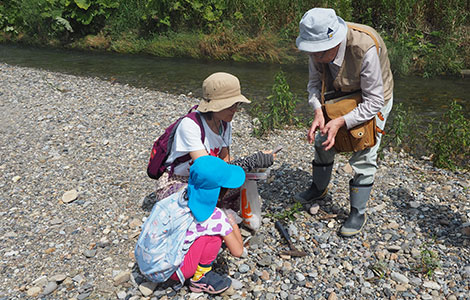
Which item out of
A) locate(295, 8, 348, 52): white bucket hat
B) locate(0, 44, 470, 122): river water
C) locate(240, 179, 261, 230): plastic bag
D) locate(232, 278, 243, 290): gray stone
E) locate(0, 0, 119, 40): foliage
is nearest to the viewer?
locate(295, 8, 348, 52): white bucket hat

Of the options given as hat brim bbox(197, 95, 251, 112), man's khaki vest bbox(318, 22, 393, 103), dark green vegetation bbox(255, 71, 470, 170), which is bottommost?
dark green vegetation bbox(255, 71, 470, 170)

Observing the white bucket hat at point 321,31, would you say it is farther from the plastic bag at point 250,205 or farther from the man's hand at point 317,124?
the plastic bag at point 250,205

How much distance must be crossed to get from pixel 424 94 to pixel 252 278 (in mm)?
7776

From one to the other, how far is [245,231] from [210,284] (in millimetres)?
955

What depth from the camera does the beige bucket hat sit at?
336 centimetres

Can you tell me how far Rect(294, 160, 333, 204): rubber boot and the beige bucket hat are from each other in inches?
55.5

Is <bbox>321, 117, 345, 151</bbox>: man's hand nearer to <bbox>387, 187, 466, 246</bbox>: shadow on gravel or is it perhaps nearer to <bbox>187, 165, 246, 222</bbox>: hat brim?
<bbox>187, 165, 246, 222</bbox>: hat brim

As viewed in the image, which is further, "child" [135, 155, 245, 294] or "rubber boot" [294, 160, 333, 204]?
"rubber boot" [294, 160, 333, 204]

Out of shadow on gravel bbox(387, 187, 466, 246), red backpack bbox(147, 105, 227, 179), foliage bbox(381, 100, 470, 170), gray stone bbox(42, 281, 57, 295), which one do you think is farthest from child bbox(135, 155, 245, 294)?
foliage bbox(381, 100, 470, 170)

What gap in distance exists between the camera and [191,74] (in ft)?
40.8

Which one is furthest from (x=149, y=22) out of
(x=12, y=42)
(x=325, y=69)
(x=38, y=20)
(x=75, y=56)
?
(x=325, y=69)

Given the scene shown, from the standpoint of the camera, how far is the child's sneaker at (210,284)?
3213 millimetres

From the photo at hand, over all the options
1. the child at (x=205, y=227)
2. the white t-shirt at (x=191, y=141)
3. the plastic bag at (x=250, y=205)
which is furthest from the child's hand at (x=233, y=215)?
the white t-shirt at (x=191, y=141)

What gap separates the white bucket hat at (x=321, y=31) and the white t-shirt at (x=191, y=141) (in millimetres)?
1071
